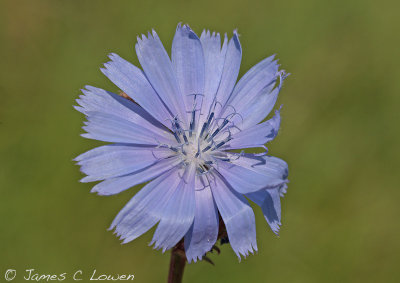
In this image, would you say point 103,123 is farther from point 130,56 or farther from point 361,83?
point 361,83

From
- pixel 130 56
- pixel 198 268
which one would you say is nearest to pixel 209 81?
pixel 198 268

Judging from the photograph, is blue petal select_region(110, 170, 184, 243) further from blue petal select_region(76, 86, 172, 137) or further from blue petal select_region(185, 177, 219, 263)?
blue petal select_region(76, 86, 172, 137)

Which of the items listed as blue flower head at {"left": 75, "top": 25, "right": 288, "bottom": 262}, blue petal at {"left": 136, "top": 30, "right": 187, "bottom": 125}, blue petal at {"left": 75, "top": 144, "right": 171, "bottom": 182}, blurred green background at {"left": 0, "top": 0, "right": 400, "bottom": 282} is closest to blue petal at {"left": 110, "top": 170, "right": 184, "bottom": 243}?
blue flower head at {"left": 75, "top": 25, "right": 288, "bottom": 262}

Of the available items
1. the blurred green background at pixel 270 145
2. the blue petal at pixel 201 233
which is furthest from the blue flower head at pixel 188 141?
the blurred green background at pixel 270 145

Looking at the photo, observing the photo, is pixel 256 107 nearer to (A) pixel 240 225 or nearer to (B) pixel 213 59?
(B) pixel 213 59

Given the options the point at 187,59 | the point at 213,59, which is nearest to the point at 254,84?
the point at 213,59

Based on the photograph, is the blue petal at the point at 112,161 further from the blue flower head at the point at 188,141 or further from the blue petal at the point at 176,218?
the blue petal at the point at 176,218
